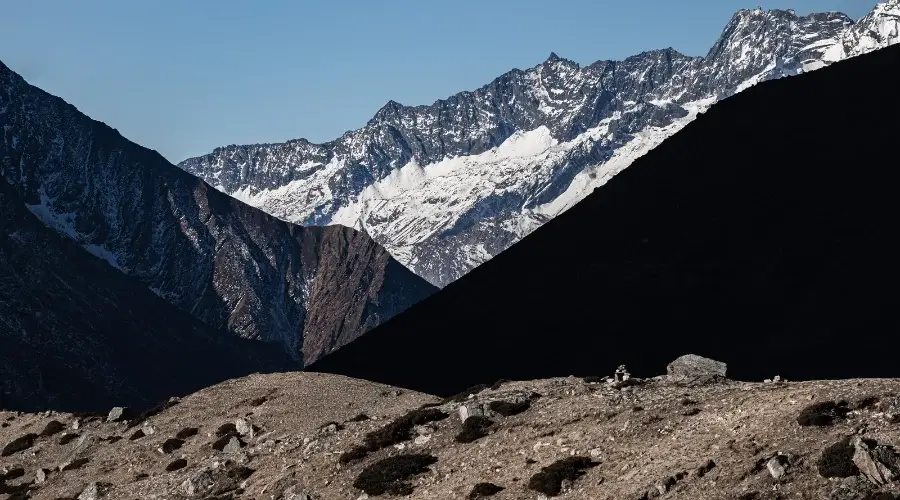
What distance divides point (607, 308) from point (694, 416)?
122423mm

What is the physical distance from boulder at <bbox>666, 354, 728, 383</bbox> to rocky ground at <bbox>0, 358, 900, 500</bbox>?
0.46 feet

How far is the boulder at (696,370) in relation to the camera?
1999 inches

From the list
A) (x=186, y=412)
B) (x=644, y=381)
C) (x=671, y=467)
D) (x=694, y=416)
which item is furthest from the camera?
(x=186, y=412)

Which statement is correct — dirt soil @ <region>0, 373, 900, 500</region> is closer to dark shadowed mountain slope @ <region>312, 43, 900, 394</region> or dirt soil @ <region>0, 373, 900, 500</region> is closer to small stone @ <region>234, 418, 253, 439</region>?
small stone @ <region>234, 418, 253, 439</region>

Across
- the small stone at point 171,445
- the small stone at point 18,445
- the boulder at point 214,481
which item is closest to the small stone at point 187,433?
the small stone at point 171,445

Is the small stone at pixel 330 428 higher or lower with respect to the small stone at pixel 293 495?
higher

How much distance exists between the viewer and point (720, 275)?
162m

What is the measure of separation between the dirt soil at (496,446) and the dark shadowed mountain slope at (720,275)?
82439 mm

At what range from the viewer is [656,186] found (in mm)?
194625

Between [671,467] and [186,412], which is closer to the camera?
[671,467]

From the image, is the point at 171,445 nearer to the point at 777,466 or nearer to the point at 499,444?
the point at 499,444

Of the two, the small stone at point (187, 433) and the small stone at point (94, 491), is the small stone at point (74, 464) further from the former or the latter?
the small stone at point (94, 491)

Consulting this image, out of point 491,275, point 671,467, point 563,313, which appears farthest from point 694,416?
point 491,275

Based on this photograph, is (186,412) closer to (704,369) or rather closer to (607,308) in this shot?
(704,369)
